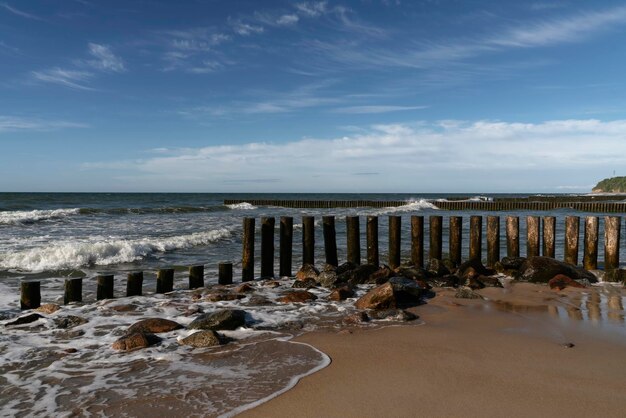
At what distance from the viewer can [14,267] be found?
38.9ft

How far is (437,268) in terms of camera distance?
1009 centimetres

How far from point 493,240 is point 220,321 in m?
7.49

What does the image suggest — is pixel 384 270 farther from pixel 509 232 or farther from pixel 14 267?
pixel 14 267

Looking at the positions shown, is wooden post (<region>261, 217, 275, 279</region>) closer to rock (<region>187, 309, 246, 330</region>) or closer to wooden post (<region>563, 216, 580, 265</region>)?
rock (<region>187, 309, 246, 330</region>)

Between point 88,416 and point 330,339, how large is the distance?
9.35ft

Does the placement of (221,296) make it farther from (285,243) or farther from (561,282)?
(561,282)

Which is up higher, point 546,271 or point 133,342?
point 546,271

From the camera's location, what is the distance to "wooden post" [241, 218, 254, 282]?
10.3 meters

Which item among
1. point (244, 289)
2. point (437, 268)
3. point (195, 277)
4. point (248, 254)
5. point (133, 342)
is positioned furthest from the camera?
point (248, 254)

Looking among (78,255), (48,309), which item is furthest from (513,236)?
(78,255)

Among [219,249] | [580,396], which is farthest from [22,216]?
[580,396]

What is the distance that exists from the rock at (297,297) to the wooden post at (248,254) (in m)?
Answer: 2.26

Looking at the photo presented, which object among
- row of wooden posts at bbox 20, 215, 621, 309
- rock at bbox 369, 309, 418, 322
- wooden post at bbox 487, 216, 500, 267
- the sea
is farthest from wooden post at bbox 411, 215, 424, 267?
rock at bbox 369, 309, 418, 322

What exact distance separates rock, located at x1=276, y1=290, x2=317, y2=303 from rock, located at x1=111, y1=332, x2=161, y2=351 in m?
2.71
